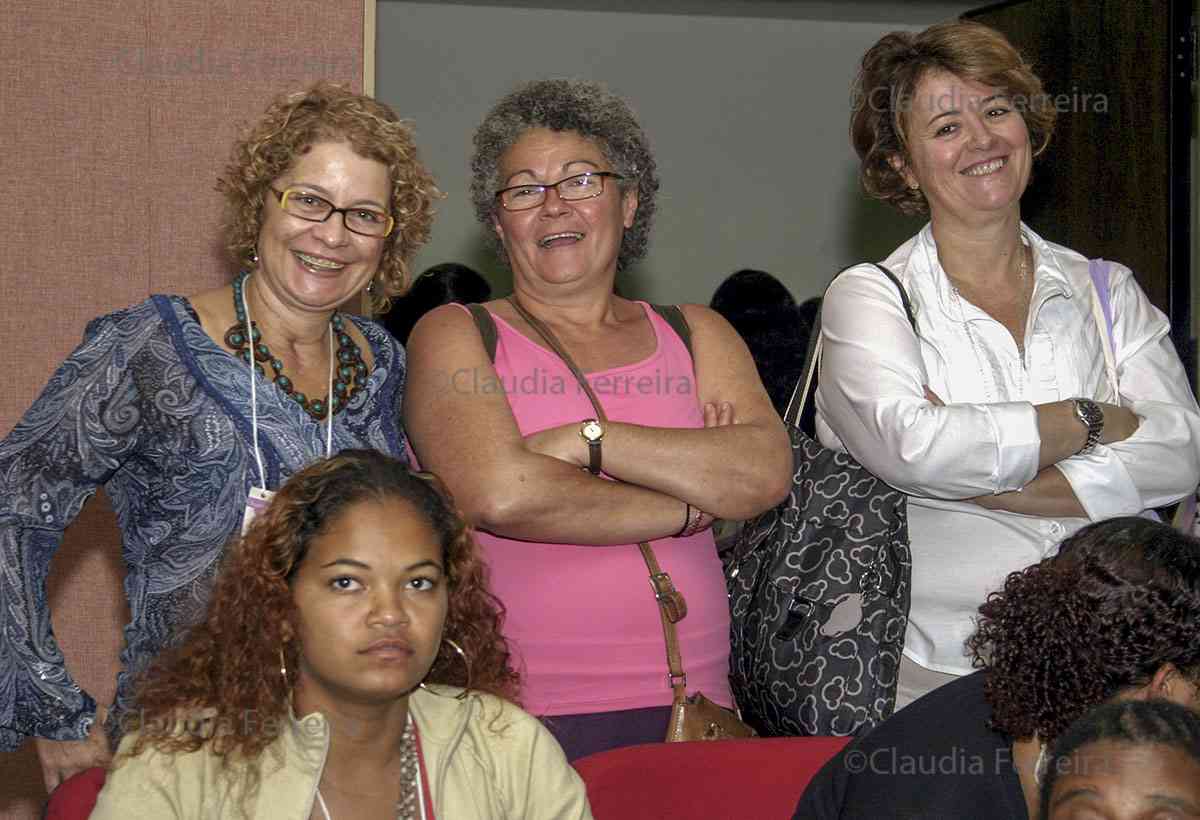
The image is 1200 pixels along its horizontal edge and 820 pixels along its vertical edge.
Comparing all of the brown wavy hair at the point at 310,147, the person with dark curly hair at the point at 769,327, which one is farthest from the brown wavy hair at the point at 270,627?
the person with dark curly hair at the point at 769,327

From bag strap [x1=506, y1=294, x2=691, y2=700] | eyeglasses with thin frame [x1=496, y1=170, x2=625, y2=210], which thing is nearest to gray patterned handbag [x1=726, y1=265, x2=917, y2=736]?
bag strap [x1=506, y1=294, x2=691, y2=700]

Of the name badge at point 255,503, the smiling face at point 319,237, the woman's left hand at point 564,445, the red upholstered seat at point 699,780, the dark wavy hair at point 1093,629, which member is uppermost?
the smiling face at point 319,237

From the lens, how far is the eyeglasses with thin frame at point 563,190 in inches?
109

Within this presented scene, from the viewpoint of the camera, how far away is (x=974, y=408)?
2.55m

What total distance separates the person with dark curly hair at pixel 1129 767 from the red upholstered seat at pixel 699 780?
48 centimetres

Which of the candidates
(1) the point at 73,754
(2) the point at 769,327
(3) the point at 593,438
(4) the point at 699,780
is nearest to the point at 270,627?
(1) the point at 73,754

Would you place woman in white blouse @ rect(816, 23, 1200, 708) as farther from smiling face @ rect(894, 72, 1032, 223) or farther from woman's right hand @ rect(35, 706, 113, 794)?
woman's right hand @ rect(35, 706, 113, 794)

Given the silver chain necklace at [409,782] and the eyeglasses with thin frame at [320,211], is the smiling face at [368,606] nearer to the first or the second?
the silver chain necklace at [409,782]

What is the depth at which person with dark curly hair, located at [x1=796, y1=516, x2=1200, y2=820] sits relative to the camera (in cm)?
185

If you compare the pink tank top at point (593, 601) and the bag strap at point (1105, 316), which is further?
the bag strap at point (1105, 316)

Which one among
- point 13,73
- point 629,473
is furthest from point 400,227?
point 13,73

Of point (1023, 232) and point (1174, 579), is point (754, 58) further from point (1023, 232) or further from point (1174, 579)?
point (1174, 579)

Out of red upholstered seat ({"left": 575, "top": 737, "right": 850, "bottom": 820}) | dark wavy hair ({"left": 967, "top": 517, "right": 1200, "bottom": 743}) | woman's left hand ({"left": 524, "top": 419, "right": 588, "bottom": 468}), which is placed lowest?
red upholstered seat ({"left": 575, "top": 737, "right": 850, "bottom": 820})

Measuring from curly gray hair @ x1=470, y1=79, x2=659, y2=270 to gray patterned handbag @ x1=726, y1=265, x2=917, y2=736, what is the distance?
0.62m
